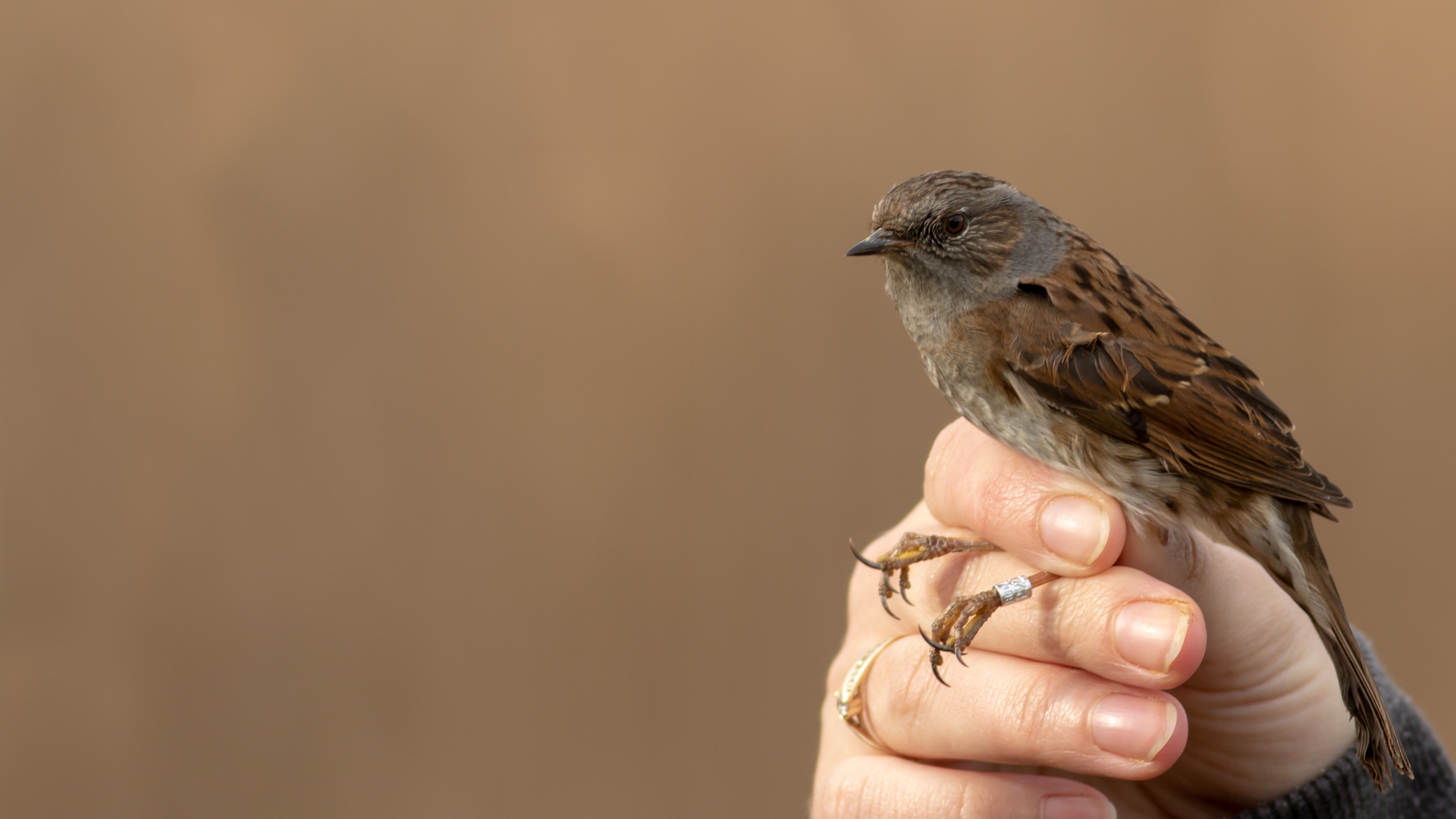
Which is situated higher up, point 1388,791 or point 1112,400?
point 1112,400

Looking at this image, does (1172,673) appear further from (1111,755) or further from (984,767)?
(984,767)

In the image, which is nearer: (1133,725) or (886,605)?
(1133,725)

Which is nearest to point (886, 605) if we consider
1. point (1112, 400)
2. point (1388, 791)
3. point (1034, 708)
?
point (1034, 708)

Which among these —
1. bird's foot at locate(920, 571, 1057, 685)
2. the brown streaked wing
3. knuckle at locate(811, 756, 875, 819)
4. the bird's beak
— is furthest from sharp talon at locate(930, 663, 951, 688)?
the bird's beak

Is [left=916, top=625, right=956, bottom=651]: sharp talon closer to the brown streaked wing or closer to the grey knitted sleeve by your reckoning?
the brown streaked wing

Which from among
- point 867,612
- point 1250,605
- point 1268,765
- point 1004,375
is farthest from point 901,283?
point 1268,765

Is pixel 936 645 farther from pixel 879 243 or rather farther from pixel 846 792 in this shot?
pixel 879 243

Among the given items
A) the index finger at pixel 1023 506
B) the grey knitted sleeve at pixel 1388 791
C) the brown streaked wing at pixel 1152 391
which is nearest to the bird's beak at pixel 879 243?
the brown streaked wing at pixel 1152 391
